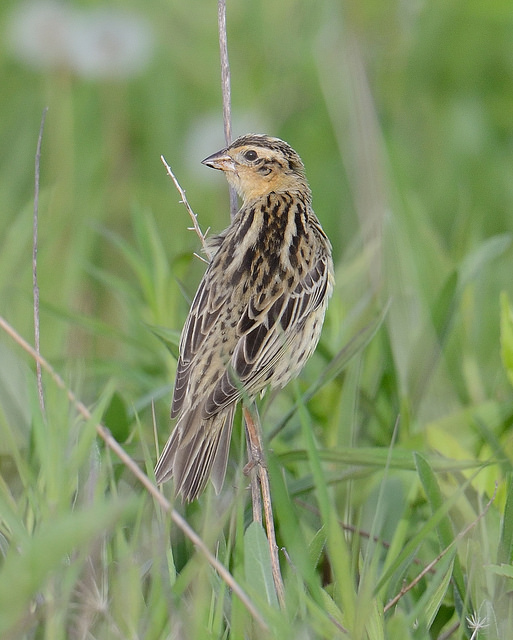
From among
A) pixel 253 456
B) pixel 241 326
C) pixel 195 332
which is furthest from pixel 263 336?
pixel 253 456

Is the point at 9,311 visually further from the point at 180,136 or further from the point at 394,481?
the point at 180,136

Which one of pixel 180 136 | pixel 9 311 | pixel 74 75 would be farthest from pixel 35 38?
pixel 9 311

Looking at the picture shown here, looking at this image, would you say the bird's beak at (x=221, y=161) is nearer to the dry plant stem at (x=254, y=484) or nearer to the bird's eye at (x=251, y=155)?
the bird's eye at (x=251, y=155)

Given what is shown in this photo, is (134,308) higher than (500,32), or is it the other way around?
(500,32)

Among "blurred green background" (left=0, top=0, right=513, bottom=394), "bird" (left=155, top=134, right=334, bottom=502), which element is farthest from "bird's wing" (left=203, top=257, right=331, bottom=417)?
"blurred green background" (left=0, top=0, right=513, bottom=394)

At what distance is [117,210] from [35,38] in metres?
1.31

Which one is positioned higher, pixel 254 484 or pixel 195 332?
pixel 195 332

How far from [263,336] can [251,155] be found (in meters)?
0.93

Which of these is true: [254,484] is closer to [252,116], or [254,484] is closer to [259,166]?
[259,166]

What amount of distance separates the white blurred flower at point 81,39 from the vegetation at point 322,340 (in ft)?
0.20

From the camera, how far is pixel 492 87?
23.6 ft

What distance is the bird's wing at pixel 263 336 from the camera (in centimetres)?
310

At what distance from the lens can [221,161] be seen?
388cm

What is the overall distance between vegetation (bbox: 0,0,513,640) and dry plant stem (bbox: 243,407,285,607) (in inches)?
2.0
